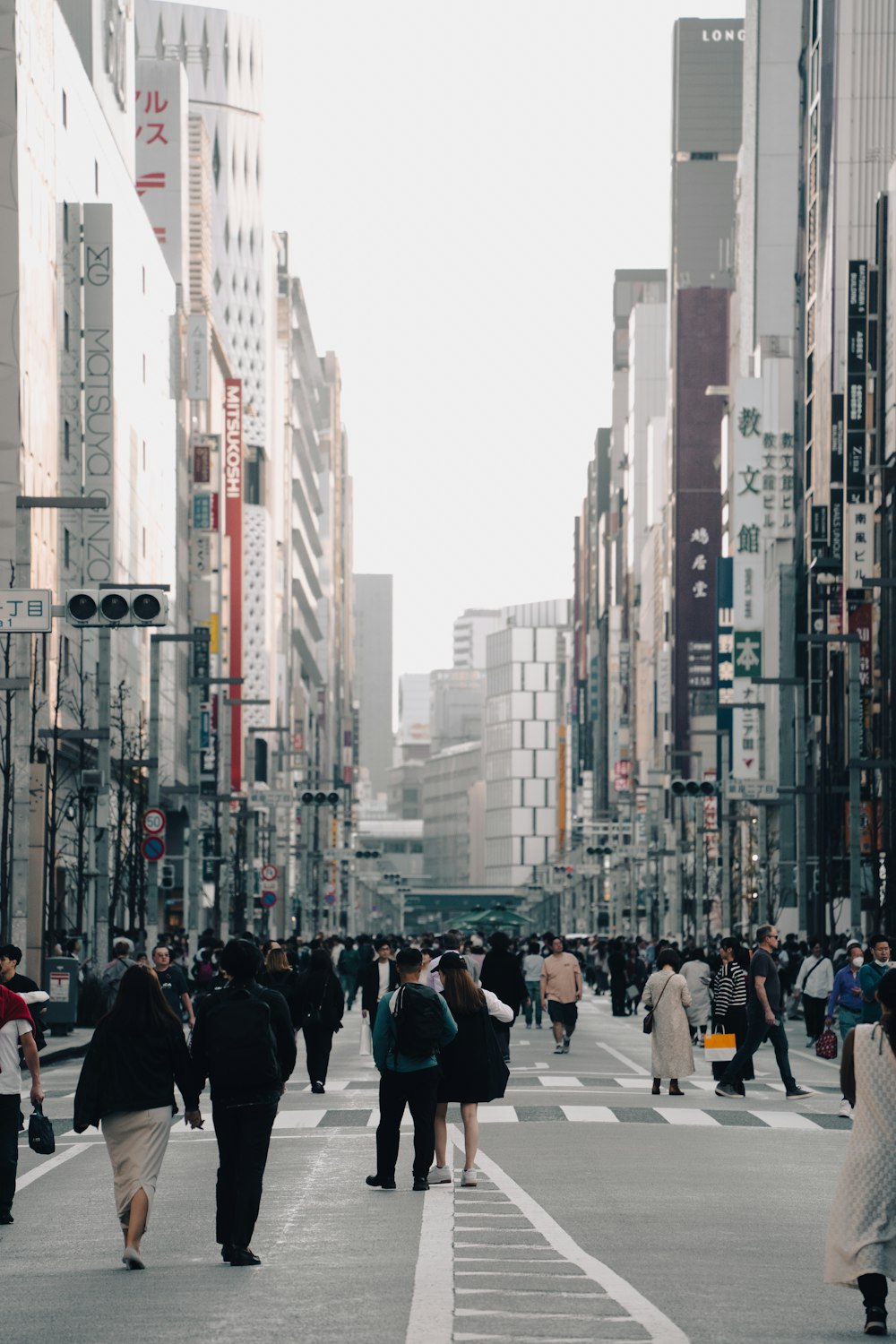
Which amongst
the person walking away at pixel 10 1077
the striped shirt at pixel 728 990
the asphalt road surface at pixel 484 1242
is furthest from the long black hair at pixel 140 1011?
the striped shirt at pixel 728 990

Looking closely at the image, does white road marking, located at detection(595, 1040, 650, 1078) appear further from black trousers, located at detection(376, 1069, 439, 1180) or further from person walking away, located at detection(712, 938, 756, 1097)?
black trousers, located at detection(376, 1069, 439, 1180)

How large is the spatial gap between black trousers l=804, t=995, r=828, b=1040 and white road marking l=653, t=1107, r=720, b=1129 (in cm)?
1182

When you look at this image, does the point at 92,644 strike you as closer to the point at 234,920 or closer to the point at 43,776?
the point at 234,920

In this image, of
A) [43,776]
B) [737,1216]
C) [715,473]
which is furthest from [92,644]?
[715,473]

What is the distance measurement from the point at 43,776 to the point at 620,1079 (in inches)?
624

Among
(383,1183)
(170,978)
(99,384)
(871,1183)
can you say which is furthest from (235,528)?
(871,1183)

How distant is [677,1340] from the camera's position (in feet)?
30.2

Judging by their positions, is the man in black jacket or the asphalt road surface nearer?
the asphalt road surface

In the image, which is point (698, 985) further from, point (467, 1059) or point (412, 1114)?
point (412, 1114)

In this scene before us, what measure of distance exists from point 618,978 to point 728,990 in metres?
23.8

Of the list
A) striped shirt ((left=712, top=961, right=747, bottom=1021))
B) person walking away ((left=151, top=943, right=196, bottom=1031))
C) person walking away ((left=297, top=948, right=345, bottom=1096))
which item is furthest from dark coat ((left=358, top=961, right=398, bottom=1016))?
striped shirt ((left=712, top=961, right=747, bottom=1021))

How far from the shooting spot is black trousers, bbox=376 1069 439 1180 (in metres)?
15.6

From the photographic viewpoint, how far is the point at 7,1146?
14.6 meters

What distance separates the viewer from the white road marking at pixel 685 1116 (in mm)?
22688
